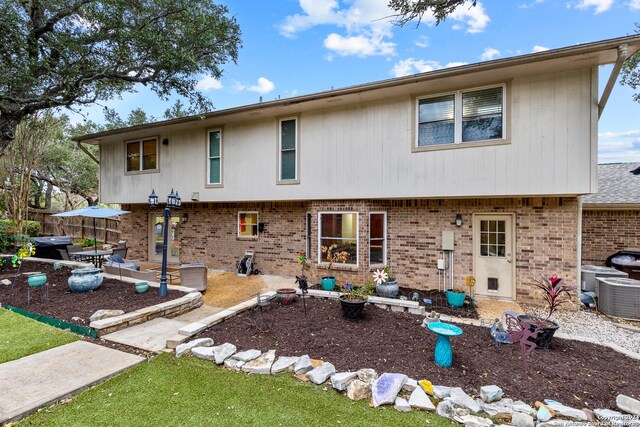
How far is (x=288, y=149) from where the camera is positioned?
8422 millimetres

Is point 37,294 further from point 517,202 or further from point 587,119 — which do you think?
point 587,119

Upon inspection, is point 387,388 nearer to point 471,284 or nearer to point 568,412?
point 568,412

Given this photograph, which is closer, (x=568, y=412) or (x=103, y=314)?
(x=568, y=412)

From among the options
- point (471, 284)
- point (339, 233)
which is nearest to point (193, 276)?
point (339, 233)

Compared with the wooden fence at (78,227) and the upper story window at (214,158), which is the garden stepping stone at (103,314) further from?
the wooden fence at (78,227)

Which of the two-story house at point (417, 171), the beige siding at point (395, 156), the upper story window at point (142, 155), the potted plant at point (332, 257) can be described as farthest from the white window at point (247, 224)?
the upper story window at point (142, 155)

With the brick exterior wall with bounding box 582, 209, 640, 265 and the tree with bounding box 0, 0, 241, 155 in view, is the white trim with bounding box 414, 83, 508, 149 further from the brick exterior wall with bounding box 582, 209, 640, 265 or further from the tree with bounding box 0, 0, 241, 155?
the tree with bounding box 0, 0, 241, 155

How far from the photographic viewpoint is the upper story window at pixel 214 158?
949 centimetres

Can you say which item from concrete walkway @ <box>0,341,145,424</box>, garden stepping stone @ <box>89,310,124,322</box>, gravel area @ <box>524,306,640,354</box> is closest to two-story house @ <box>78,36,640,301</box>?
Answer: gravel area @ <box>524,306,640,354</box>

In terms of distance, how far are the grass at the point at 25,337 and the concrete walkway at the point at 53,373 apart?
21cm

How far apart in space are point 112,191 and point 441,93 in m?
12.0

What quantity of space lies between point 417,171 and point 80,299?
7.56m

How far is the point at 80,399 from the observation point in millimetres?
2967

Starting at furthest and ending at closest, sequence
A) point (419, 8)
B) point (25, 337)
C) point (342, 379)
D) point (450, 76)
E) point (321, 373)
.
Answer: point (450, 76)
point (419, 8)
point (25, 337)
point (321, 373)
point (342, 379)
